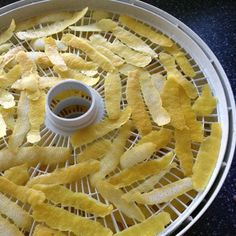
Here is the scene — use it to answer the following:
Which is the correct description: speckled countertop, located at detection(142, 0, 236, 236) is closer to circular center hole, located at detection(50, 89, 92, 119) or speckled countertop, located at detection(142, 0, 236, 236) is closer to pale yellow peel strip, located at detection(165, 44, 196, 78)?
pale yellow peel strip, located at detection(165, 44, 196, 78)

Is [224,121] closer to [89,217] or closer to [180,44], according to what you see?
[180,44]

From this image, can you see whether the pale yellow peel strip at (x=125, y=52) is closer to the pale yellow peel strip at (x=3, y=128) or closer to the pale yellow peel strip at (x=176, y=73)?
the pale yellow peel strip at (x=176, y=73)

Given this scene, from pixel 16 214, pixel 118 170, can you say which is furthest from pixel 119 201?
pixel 16 214

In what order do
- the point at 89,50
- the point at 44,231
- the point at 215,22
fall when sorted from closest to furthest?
the point at 44,231, the point at 89,50, the point at 215,22

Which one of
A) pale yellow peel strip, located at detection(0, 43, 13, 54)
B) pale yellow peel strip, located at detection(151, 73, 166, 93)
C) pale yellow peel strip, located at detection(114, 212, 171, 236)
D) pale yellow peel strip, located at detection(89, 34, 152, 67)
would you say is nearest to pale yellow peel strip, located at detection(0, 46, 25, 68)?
pale yellow peel strip, located at detection(0, 43, 13, 54)

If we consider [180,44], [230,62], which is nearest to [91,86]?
[180,44]

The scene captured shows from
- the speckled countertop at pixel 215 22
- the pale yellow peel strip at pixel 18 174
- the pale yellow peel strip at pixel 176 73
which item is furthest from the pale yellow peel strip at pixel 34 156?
the speckled countertop at pixel 215 22

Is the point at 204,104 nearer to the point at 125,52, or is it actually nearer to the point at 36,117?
the point at 125,52
